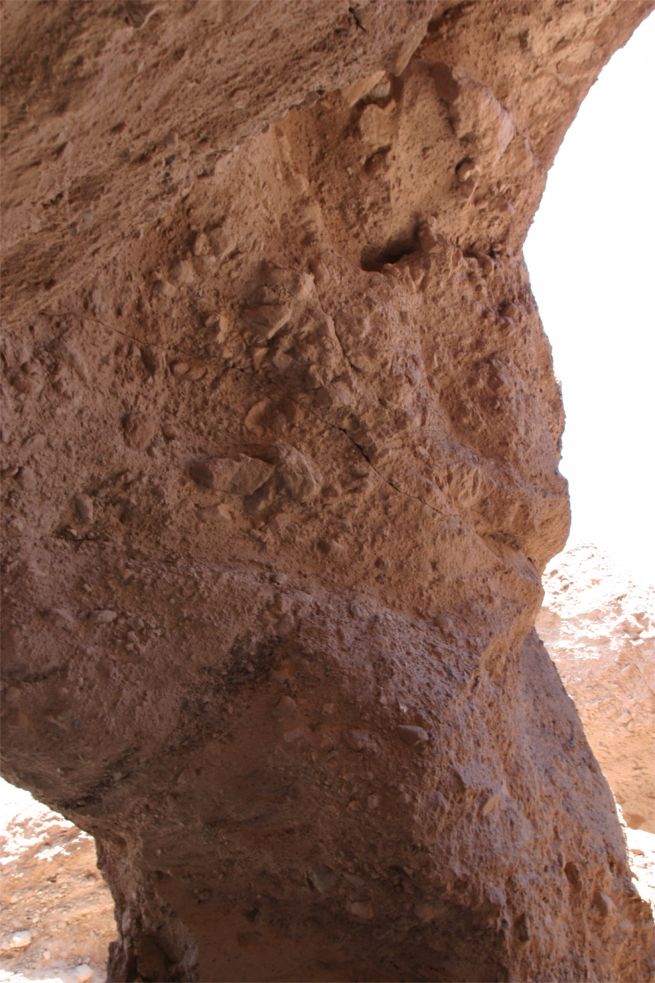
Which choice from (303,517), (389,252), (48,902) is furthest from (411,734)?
(48,902)

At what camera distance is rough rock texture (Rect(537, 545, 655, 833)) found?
4.86m

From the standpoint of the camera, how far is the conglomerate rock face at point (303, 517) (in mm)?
1270

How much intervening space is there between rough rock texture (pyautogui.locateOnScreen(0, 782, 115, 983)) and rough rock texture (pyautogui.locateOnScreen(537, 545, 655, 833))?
2504 mm

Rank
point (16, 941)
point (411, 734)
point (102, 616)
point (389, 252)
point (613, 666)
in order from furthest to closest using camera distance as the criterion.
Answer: point (613, 666), point (16, 941), point (389, 252), point (411, 734), point (102, 616)

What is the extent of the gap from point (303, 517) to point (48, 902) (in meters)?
3.47

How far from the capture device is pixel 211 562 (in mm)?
1451

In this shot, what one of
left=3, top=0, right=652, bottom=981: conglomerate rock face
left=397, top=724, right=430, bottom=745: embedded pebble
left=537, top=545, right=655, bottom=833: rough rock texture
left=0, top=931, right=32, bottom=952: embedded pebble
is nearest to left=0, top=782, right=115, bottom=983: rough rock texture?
left=0, top=931, right=32, bottom=952: embedded pebble

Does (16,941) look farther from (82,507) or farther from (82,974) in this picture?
(82,507)

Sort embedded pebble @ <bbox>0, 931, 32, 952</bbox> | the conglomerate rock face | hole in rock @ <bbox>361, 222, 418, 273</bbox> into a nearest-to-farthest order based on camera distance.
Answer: the conglomerate rock face < hole in rock @ <bbox>361, 222, 418, 273</bbox> < embedded pebble @ <bbox>0, 931, 32, 952</bbox>

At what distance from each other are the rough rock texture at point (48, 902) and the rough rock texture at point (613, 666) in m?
2.50

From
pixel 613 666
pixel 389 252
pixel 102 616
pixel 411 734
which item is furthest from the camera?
→ pixel 613 666

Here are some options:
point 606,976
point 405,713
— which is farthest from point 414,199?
point 606,976

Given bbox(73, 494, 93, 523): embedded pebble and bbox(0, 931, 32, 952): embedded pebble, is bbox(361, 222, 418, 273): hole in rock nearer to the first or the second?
bbox(73, 494, 93, 523): embedded pebble

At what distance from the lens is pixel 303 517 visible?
5.08 ft
